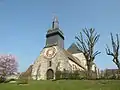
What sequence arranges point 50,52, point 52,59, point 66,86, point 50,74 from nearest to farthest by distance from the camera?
point 66,86 < point 50,74 < point 52,59 < point 50,52

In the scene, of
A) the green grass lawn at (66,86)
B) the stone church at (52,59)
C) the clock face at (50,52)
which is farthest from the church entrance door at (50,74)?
the green grass lawn at (66,86)

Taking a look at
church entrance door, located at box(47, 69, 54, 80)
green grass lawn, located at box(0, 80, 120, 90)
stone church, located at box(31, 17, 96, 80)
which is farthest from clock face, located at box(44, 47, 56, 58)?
green grass lawn, located at box(0, 80, 120, 90)

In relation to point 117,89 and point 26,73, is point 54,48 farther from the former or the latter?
point 117,89

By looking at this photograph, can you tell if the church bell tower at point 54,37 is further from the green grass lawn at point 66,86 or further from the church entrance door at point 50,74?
the green grass lawn at point 66,86

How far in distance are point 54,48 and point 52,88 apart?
31.3 m

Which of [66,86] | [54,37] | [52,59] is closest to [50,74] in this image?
[52,59]

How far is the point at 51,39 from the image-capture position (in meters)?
54.2

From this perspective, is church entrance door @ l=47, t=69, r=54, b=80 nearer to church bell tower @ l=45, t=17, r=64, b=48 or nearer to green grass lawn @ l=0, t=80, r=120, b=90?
church bell tower @ l=45, t=17, r=64, b=48

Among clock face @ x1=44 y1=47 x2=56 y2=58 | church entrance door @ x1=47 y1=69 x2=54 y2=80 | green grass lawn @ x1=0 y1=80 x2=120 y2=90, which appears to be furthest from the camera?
clock face @ x1=44 y1=47 x2=56 y2=58

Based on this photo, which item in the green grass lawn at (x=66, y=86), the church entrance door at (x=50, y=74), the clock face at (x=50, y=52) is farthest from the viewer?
the clock face at (x=50, y=52)

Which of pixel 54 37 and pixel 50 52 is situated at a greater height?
pixel 54 37

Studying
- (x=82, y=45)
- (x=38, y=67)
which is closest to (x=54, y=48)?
(x=38, y=67)

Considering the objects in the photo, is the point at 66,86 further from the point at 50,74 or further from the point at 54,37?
the point at 54,37

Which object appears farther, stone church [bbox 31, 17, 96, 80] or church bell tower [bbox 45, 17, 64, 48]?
church bell tower [bbox 45, 17, 64, 48]
